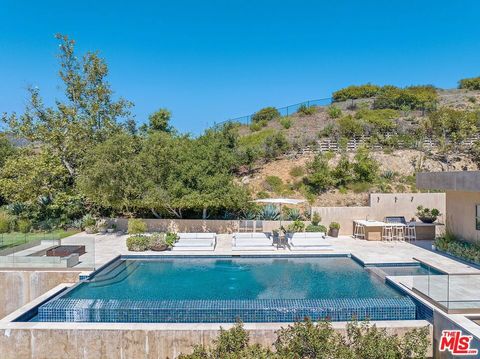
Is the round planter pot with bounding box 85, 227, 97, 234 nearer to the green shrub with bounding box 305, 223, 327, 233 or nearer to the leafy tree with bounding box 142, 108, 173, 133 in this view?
the green shrub with bounding box 305, 223, 327, 233

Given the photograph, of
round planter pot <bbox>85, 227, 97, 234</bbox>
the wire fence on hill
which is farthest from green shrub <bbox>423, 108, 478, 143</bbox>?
round planter pot <bbox>85, 227, 97, 234</bbox>

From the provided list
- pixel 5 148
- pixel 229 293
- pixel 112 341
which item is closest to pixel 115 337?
pixel 112 341

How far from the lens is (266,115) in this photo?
46.7 meters

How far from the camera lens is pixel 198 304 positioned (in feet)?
32.4

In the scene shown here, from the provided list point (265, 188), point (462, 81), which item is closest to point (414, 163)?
point (265, 188)

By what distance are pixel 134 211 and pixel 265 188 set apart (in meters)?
10.1

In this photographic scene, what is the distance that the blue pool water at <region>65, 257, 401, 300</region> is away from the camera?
1173cm

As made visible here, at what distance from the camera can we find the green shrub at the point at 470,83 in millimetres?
58344

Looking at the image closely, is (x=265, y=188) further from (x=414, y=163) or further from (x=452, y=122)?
(x=452, y=122)

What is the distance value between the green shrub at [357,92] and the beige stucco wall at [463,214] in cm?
3777

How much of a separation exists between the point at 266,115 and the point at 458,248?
3319 centimetres

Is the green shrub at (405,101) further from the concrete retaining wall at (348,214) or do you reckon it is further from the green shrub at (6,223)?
the green shrub at (6,223)

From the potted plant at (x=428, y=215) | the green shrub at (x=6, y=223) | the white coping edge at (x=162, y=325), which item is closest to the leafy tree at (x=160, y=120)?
the green shrub at (x=6, y=223)

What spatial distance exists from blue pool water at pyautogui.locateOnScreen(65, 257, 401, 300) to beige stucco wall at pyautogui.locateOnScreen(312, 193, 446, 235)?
567 cm
